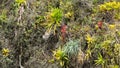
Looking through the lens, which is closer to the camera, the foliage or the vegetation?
the vegetation

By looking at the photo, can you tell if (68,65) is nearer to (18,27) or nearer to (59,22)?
(59,22)

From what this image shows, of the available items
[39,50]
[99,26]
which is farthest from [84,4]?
[39,50]

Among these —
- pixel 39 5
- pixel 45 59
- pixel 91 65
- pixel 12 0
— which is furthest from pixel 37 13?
pixel 91 65

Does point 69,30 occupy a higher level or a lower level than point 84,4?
lower

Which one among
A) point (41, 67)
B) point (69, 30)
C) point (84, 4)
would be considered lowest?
point (41, 67)

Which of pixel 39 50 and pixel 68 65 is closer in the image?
pixel 68 65

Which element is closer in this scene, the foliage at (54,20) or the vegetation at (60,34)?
the vegetation at (60,34)

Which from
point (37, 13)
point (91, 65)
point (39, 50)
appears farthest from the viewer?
point (37, 13)

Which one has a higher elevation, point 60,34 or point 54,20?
point 54,20

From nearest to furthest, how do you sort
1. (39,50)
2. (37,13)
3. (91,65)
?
(91,65)
(39,50)
(37,13)
